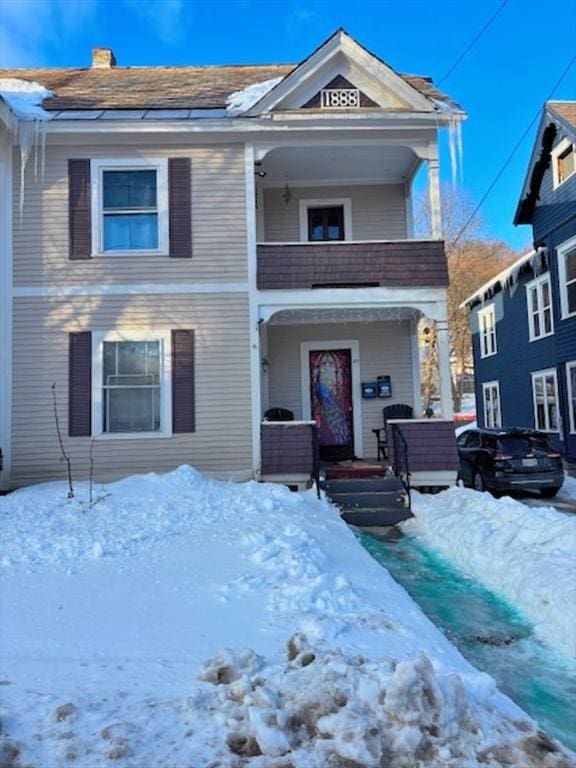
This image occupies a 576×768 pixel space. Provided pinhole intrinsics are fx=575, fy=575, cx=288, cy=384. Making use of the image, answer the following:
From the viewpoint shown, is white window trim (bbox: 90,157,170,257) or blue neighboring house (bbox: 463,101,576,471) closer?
white window trim (bbox: 90,157,170,257)

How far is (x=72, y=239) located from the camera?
1020 cm

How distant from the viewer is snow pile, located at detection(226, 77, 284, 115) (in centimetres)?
1021

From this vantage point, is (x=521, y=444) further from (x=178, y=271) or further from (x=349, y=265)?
(x=178, y=271)

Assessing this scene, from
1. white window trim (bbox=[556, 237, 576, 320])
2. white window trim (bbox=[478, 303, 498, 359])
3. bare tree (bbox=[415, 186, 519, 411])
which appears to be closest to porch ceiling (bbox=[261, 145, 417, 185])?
white window trim (bbox=[556, 237, 576, 320])

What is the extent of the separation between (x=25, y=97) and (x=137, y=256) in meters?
3.77

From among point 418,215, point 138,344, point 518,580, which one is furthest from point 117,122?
point 418,215

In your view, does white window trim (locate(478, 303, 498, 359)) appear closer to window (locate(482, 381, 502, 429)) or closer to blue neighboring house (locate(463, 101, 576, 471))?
blue neighboring house (locate(463, 101, 576, 471))

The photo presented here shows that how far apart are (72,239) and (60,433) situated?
135 inches

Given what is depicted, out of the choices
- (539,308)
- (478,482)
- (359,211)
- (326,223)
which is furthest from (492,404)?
(326,223)

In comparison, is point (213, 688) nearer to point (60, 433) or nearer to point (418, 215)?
point (60, 433)

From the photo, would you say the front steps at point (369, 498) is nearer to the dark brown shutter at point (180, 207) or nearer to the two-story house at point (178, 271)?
the two-story house at point (178, 271)

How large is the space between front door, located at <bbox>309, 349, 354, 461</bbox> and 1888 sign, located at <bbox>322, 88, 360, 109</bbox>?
463cm

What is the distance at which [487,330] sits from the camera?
22516 millimetres

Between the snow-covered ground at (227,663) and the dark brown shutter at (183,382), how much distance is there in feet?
13.3
